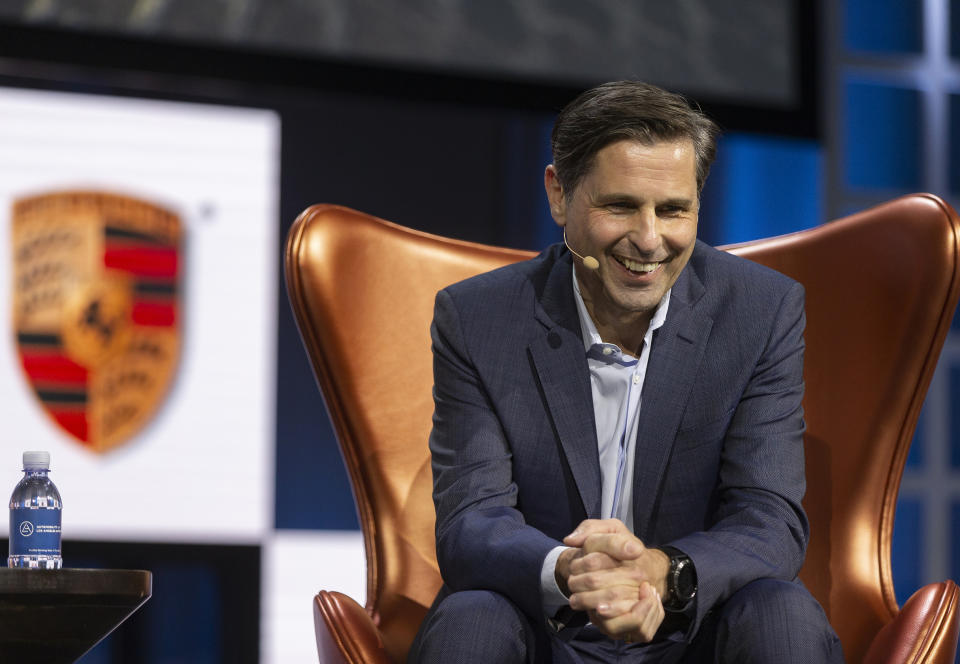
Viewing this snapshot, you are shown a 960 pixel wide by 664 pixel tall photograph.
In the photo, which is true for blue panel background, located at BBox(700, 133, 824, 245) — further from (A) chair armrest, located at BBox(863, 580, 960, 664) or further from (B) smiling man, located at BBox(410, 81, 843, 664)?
(A) chair armrest, located at BBox(863, 580, 960, 664)

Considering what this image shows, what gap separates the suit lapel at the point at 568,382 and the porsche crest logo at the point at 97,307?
6.02 ft

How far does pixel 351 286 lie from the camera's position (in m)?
1.98

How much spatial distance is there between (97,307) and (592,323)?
1.94 m

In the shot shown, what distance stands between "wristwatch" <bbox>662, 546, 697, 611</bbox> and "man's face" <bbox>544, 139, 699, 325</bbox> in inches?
16.2

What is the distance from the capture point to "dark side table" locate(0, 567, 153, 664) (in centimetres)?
154

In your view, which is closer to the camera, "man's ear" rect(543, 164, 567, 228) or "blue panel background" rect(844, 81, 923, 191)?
"man's ear" rect(543, 164, 567, 228)

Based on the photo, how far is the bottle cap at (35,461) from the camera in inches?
69.0

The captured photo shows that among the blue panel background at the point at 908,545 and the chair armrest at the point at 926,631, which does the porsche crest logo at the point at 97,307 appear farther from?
the blue panel background at the point at 908,545

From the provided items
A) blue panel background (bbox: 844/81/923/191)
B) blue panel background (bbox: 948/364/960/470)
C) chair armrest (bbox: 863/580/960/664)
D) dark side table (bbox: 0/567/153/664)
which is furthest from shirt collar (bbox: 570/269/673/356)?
blue panel background (bbox: 948/364/960/470)

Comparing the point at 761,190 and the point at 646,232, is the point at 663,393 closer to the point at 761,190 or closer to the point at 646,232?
the point at 646,232

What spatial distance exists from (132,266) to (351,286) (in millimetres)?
1599

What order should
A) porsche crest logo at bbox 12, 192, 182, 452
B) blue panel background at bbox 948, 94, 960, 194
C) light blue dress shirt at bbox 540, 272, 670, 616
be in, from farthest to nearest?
blue panel background at bbox 948, 94, 960, 194 → porsche crest logo at bbox 12, 192, 182, 452 → light blue dress shirt at bbox 540, 272, 670, 616

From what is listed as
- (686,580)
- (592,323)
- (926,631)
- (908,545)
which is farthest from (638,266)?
(908,545)

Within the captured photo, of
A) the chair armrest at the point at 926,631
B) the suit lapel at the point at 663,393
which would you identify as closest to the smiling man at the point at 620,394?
the suit lapel at the point at 663,393
